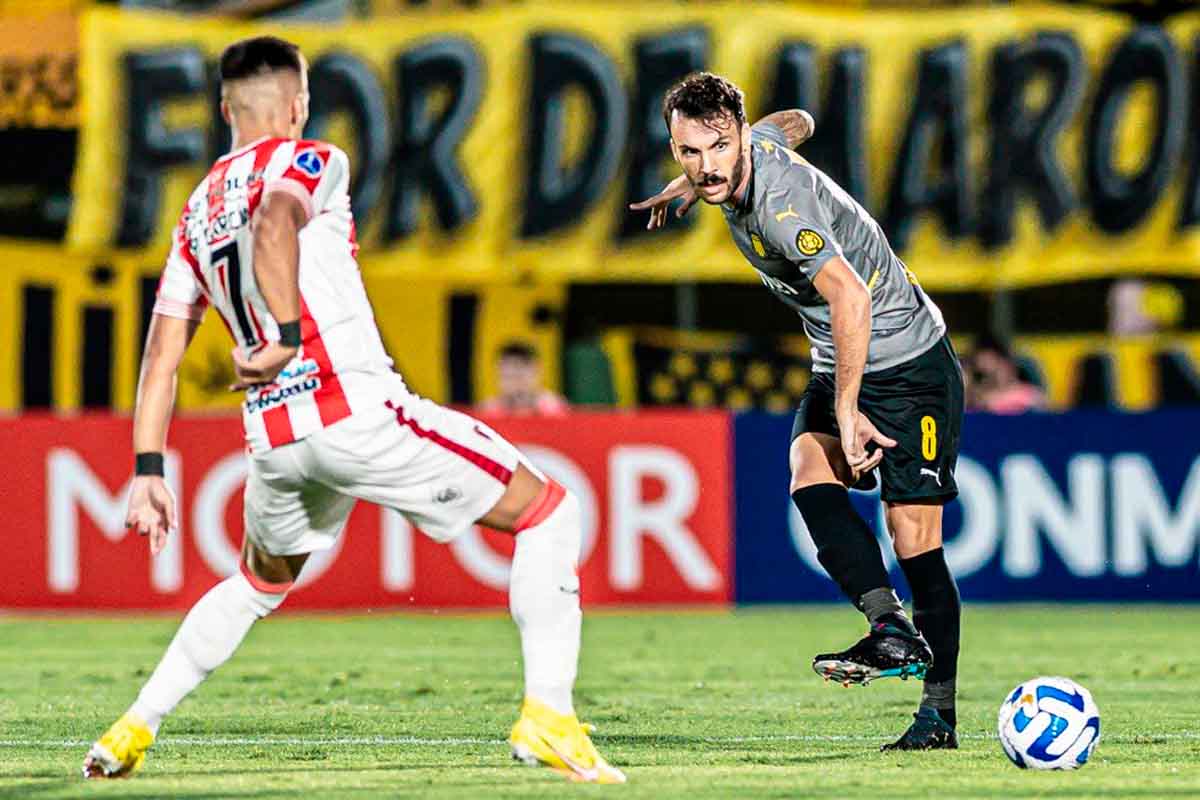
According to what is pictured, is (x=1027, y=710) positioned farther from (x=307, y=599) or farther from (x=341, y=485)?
(x=307, y=599)

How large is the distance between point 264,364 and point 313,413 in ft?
0.61

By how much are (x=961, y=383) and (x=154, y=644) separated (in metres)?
5.59

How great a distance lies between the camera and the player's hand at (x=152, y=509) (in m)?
5.96

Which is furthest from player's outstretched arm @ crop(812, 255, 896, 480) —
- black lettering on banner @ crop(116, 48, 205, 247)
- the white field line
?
black lettering on banner @ crop(116, 48, 205, 247)

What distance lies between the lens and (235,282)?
19.8 feet

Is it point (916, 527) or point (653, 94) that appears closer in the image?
point (916, 527)

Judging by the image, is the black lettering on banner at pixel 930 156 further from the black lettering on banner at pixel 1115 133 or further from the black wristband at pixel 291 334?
the black wristband at pixel 291 334

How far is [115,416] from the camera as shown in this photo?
13.8m

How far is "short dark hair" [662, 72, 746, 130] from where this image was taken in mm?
6645

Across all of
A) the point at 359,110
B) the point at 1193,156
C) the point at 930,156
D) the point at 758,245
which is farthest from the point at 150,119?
the point at 758,245

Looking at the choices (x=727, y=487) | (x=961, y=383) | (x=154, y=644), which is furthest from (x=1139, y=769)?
(x=727, y=487)

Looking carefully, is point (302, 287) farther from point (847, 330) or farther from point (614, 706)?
point (614, 706)

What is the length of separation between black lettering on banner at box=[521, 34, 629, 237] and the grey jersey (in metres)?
8.72

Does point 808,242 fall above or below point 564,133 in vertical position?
below
